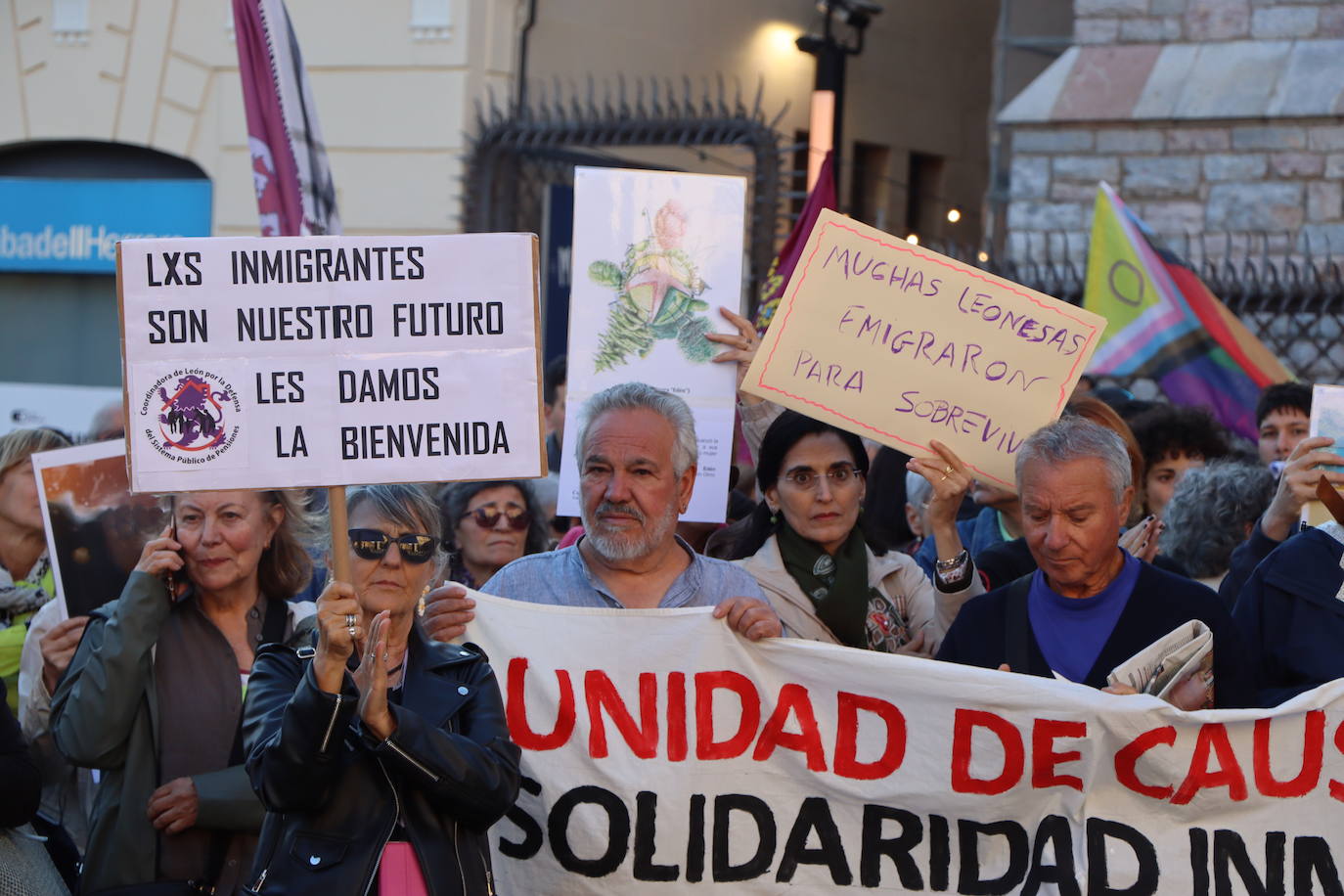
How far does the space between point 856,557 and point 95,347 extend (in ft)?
31.1

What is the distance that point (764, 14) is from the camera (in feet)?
45.2

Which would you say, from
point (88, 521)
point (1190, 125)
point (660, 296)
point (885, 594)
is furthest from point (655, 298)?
point (1190, 125)

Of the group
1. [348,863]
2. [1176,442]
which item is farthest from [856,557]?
[1176,442]

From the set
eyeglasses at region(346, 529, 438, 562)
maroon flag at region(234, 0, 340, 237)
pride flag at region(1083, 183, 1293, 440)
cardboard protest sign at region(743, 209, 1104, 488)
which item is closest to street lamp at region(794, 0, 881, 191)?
pride flag at region(1083, 183, 1293, 440)

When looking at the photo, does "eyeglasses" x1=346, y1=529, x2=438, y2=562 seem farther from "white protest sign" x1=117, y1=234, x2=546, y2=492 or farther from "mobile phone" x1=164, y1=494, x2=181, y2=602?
"mobile phone" x1=164, y1=494, x2=181, y2=602

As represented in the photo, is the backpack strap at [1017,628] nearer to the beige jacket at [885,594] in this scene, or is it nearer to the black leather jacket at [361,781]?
the beige jacket at [885,594]

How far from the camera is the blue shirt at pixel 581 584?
4.00m

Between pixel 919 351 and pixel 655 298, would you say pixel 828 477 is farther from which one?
pixel 655 298

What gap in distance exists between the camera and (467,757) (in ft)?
10.5

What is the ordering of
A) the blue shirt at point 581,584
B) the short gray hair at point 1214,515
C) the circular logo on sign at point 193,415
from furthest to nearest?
the short gray hair at point 1214,515 → the blue shirt at point 581,584 → the circular logo on sign at point 193,415

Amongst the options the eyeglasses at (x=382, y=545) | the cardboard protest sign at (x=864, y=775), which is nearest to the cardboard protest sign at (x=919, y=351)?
the cardboard protest sign at (x=864, y=775)

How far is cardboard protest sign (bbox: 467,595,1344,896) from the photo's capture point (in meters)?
3.72

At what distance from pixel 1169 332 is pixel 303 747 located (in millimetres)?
5110

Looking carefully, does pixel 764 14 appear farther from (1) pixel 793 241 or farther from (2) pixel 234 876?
(2) pixel 234 876
